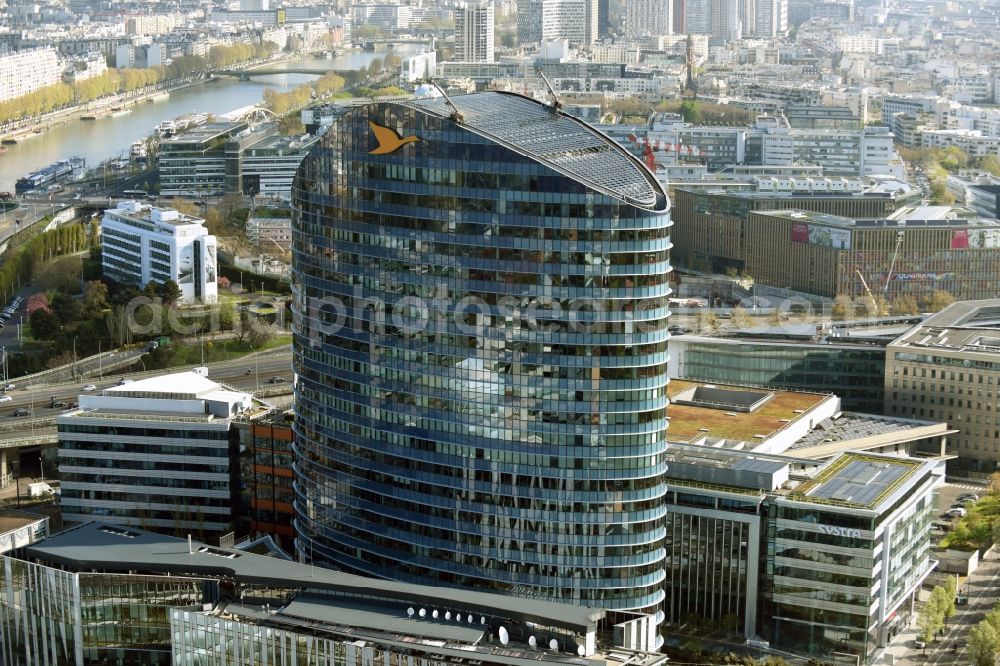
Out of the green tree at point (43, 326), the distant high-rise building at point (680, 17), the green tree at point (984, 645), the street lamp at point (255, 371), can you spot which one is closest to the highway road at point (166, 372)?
the street lamp at point (255, 371)

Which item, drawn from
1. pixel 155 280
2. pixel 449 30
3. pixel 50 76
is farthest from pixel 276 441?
pixel 449 30

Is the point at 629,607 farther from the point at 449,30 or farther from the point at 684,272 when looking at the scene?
the point at 449,30

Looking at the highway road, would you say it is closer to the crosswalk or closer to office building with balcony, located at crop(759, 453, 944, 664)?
the crosswalk

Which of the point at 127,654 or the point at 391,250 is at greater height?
the point at 391,250

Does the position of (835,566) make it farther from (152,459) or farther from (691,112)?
(691,112)

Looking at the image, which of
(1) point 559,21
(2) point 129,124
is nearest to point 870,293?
(2) point 129,124

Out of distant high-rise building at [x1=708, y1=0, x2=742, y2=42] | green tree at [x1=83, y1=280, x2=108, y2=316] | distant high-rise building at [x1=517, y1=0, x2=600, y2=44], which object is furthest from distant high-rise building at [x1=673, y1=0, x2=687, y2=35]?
green tree at [x1=83, y1=280, x2=108, y2=316]
